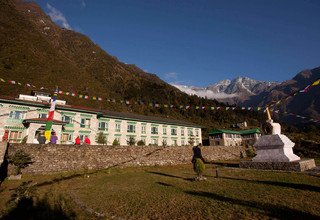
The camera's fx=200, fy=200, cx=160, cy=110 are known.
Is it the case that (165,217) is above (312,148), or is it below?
below

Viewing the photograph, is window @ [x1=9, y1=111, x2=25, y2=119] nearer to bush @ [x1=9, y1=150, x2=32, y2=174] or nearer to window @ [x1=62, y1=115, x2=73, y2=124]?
window @ [x1=62, y1=115, x2=73, y2=124]

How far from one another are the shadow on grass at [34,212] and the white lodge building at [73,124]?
65.9 ft

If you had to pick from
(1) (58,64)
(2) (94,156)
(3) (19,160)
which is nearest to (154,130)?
(2) (94,156)

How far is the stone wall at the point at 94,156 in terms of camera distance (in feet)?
59.3

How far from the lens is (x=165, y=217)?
6.65 m

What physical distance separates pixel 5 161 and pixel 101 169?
8.35 metres

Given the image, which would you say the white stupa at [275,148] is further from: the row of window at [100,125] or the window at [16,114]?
the window at [16,114]

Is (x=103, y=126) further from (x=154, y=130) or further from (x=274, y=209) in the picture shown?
(x=274, y=209)

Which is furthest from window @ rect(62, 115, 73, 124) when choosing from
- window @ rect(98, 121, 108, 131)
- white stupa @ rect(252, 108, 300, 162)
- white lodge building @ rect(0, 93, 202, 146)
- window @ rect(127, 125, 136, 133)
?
white stupa @ rect(252, 108, 300, 162)

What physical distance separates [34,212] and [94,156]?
45.5 feet

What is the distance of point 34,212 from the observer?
7.63m

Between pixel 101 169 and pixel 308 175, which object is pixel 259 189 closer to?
pixel 308 175

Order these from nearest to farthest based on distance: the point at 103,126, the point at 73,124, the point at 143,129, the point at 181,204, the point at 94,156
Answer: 1. the point at 181,204
2. the point at 94,156
3. the point at 73,124
4. the point at 103,126
5. the point at 143,129

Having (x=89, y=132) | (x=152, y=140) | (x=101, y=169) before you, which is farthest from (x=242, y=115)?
(x=101, y=169)
